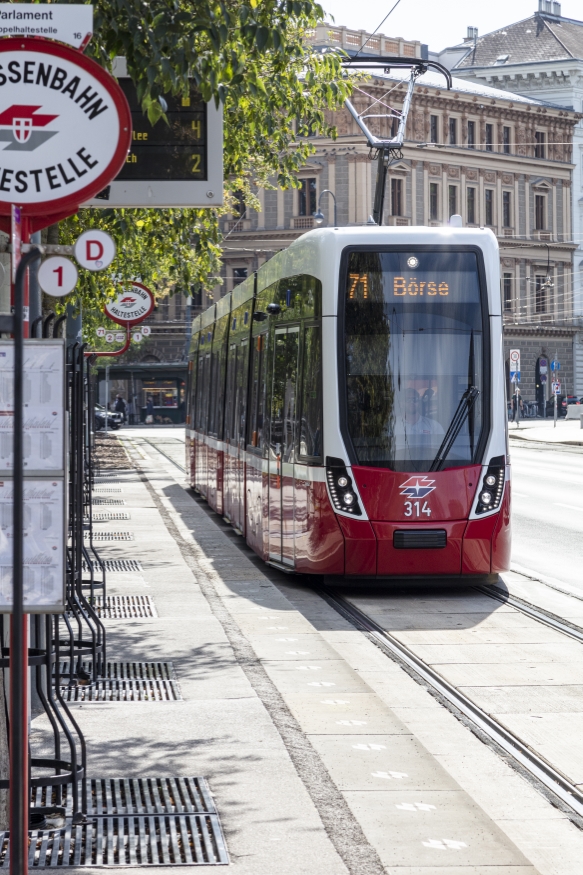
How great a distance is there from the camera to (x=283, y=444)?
1420 centimetres

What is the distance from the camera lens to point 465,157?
81.6m

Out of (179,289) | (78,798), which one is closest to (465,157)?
(179,289)

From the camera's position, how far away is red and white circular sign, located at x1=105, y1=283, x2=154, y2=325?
66.4 ft

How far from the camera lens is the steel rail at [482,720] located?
21.7 feet

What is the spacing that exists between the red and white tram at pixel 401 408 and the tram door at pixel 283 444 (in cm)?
22

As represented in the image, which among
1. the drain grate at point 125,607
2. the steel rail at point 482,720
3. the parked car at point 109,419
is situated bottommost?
the steel rail at point 482,720

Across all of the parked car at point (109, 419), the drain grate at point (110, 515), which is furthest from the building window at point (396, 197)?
the drain grate at point (110, 515)

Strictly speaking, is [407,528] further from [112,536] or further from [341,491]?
[112,536]

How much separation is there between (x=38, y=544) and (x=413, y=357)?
347 inches

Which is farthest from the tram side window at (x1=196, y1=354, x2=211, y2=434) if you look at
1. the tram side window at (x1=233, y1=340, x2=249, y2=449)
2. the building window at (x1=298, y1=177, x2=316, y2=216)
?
the building window at (x1=298, y1=177, x2=316, y2=216)

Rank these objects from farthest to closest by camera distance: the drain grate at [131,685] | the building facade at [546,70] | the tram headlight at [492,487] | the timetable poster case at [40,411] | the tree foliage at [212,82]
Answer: the building facade at [546,70] → the tram headlight at [492,487] → the drain grate at [131,685] → the tree foliage at [212,82] → the timetable poster case at [40,411]

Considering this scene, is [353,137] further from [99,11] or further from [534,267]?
[99,11]

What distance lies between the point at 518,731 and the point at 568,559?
815 centimetres

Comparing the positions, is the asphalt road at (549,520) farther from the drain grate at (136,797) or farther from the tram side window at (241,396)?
the drain grate at (136,797)
